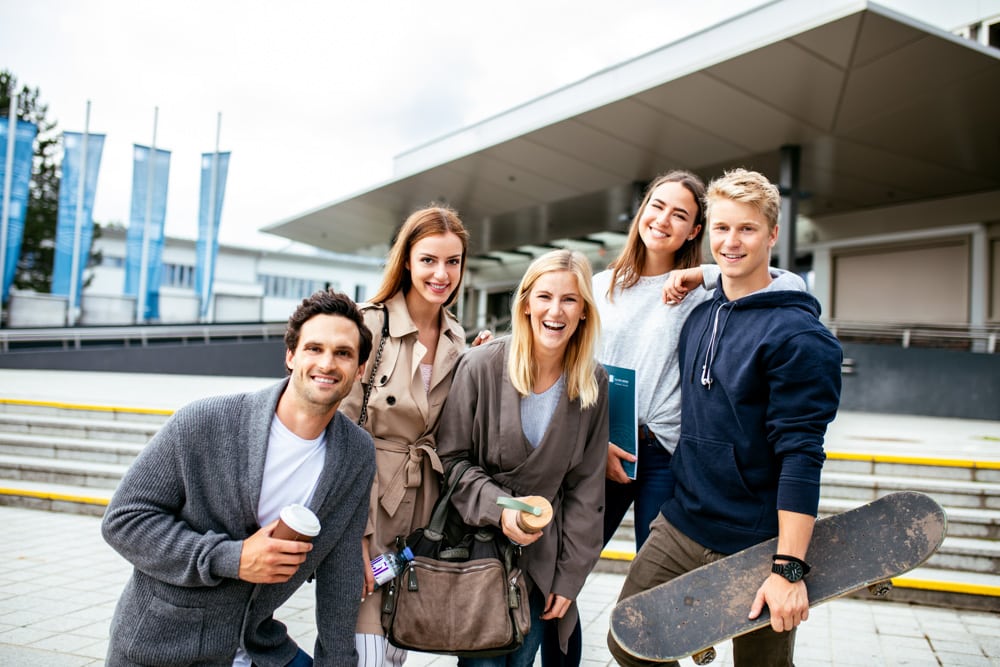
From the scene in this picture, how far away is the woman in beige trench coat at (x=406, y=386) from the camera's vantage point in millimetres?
2283

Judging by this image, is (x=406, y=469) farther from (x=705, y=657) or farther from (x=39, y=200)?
(x=39, y=200)

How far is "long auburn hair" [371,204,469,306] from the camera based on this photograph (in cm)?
249

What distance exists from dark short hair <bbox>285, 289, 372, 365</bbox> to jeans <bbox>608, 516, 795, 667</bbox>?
1.29m

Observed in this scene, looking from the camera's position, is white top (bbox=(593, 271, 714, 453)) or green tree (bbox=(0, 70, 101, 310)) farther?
green tree (bbox=(0, 70, 101, 310))

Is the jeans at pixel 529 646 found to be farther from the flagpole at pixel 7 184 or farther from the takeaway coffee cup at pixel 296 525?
the flagpole at pixel 7 184

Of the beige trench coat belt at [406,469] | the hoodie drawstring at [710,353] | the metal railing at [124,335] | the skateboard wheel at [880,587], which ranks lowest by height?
the skateboard wheel at [880,587]

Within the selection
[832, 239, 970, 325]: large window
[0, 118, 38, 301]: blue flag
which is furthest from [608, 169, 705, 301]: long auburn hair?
[0, 118, 38, 301]: blue flag

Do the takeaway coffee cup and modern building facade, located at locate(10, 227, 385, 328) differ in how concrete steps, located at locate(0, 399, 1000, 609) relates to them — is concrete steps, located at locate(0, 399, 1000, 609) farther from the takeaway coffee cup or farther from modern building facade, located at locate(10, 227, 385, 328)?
modern building facade, located at locate(10, 227, 385, 328)

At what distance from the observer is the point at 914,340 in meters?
14.6

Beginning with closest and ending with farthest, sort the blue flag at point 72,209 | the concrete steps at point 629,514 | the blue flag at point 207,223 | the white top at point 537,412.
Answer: the white top at point 537,412 → the concrete steps at point 629,514 → the blue flag at point 72,209 → the blue flag at point 207,223

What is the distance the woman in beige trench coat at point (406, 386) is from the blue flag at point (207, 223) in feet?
71.2

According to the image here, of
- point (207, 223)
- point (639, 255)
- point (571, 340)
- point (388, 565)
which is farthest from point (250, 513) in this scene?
point (207, 223)

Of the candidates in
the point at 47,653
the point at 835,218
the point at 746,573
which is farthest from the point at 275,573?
the point at 835,218

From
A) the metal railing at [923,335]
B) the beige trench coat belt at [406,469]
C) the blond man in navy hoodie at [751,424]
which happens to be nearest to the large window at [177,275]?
the metal railing at [923,335]
